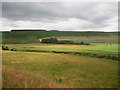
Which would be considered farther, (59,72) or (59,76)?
(59,72)

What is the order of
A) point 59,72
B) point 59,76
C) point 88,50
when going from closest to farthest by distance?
1. point 59,76
2. point 59,72
3. point 88,50

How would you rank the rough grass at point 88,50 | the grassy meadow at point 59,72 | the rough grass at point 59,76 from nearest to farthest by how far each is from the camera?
1. the rough grass at point 59,76
2. the grassy meadow at point 59,72
3. the rough grass at point 88,50

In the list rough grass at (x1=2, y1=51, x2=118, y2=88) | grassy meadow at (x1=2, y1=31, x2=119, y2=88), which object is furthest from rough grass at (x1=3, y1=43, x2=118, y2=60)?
rough grass at (x1=2, y1=51, x2=118, y2=88)

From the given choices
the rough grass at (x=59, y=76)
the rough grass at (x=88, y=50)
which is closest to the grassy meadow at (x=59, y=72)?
the rough grass at (x=59, y=76)

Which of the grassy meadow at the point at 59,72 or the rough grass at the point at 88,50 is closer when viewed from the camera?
the grassy meadow at the point at 59,72

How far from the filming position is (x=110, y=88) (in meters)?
6.88

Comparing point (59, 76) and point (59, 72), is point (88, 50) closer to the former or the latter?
point (59, 72)

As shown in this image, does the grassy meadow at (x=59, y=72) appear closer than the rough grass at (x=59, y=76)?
No

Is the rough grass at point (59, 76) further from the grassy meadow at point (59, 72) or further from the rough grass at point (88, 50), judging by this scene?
the rough grass at point (88, 50)

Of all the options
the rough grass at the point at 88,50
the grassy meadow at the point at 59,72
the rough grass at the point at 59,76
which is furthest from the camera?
the rough grass at the point at 88,50

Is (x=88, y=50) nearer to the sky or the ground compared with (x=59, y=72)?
nearer to the sky

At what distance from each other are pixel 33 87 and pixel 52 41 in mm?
54446

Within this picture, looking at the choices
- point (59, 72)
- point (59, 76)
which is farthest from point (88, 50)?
point (59, 76)

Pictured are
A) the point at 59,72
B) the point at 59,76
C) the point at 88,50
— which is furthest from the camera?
the point at 88,50
